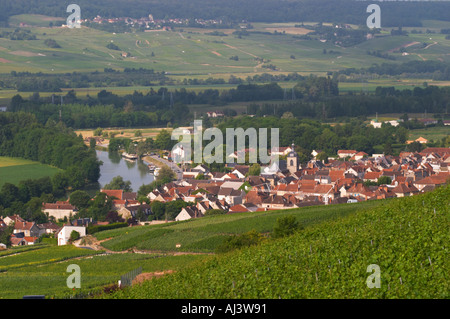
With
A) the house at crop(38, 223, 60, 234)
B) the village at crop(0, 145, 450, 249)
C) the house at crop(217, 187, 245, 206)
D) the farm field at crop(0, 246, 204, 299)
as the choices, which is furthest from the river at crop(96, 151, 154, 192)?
the farm field at crop(0, 246, 204, 299)

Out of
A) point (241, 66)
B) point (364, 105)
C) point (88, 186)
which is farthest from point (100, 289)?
point (241, 66)

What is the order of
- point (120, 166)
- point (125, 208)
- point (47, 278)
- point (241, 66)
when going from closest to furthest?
point (47, 278) → point (125, 208) → point (120, 166) → point (241, 66)

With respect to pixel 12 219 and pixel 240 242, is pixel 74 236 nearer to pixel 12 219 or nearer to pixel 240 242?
pixel 12 219

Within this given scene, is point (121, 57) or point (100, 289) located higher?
point (100, 289)

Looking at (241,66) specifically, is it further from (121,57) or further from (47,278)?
(47,278)

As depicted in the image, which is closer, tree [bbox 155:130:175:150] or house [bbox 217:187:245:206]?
house [bbox 217:187:245:206]

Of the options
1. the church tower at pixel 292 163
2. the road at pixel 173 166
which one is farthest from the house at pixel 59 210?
the church tower at pixel 292 163

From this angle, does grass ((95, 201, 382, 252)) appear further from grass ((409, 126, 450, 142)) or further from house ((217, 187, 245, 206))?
grass ((409, 126, 450, 142))
